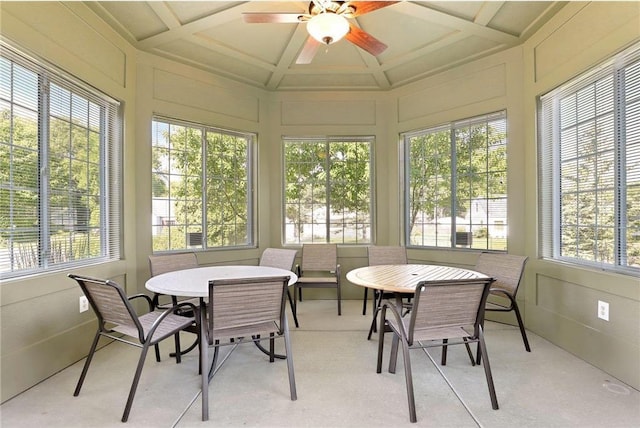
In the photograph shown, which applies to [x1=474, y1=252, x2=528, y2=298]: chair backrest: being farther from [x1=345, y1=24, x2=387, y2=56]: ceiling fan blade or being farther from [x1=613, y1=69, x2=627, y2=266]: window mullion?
[x1=345, y1=24, x2=387, y2=56]: ceiling fan blade

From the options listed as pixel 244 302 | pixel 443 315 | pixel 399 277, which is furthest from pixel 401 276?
pixel 244 302

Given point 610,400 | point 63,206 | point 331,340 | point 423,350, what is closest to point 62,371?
point 63,206

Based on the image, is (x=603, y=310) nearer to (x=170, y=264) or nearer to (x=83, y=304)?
(x=170, y=264)

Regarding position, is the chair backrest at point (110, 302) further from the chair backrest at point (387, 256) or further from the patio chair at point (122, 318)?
the chair backrest at point (387, 256)

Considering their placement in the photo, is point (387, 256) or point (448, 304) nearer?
point (448, 304)

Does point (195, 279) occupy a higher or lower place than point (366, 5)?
lower

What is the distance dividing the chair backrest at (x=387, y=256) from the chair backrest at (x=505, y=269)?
0.88m

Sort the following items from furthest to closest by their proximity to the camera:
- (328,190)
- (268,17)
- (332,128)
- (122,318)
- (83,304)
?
(328,190), (332,128), (83,304), (268,17), (122,318)

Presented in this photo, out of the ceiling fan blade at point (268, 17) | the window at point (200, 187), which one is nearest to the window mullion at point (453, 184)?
the ceiling fan blade at point (268, 17)

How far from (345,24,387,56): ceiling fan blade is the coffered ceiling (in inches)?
23.1

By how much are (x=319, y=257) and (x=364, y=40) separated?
2666 mm

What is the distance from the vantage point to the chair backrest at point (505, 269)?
2838mm

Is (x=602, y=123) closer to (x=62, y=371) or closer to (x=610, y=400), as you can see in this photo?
(x=610, y=400)

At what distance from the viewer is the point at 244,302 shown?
75.8 inches
